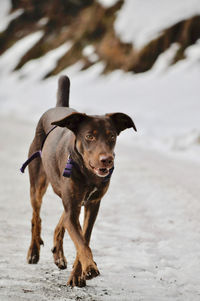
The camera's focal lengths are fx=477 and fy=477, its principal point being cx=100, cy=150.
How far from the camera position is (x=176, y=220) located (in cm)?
699

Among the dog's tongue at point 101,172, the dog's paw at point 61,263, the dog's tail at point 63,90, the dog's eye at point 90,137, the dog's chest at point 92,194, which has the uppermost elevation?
the dog's tail at point 63,90

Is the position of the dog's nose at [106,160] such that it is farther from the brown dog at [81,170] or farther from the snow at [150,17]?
the snow at [150,17]

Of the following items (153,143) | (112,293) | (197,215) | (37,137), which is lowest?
(153,143)

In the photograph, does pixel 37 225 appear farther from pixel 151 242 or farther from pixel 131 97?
pixel 131 97

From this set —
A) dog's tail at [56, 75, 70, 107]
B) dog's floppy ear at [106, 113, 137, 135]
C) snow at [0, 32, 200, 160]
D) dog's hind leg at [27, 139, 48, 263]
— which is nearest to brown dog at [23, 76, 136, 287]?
dog's floppy ear at [106, 113, 137, 135]

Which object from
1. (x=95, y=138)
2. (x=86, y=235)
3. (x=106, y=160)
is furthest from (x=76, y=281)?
(x=95, y=138)

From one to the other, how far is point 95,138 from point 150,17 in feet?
110

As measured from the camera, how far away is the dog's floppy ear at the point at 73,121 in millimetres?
4188

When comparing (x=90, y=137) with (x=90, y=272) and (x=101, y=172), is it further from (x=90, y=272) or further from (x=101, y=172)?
(x=90, y=272)

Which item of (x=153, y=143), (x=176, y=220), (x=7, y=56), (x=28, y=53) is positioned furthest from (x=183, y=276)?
(x=7, y=56)

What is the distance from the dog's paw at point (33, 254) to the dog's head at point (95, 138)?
4.61 ft

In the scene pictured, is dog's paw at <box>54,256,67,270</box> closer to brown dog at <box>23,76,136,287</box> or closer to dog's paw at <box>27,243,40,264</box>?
brown dog at <box>23,76,136,287</box>

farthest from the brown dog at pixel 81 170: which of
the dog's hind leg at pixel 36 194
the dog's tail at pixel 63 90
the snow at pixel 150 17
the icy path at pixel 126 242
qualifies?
the snow at pixel 150 17

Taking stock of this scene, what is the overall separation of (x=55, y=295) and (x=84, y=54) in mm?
37851
